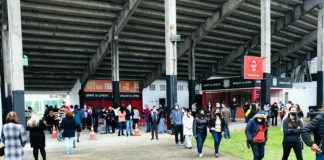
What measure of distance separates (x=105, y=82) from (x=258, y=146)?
85.6 feet

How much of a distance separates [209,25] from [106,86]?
35.8 ft

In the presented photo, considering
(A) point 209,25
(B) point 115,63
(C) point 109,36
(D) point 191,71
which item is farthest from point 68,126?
(D) point 191,71

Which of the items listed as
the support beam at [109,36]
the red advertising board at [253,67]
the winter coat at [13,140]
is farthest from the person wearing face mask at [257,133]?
the support beam at [109,36]

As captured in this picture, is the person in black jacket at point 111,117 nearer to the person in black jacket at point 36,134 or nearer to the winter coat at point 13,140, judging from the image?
the person in black jacket at point 36,134

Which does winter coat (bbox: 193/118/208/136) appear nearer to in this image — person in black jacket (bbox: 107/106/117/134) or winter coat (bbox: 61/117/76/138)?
winter coat (bbox: 61/117/76/138)

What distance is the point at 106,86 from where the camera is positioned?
34.2 metres

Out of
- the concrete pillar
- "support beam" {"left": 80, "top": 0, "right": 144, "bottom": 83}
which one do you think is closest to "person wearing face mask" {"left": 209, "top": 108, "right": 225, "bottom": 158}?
the concrete pillar

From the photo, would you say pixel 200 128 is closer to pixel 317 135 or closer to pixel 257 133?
pixel 257 133

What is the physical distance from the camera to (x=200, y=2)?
2770cm

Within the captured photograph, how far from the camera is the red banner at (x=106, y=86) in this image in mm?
32969

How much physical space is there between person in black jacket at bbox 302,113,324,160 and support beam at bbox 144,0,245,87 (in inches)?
890

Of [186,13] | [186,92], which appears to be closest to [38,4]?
[186,13]

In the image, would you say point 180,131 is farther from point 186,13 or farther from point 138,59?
point 138,59

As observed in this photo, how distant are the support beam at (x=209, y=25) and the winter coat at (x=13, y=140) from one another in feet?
73.9
